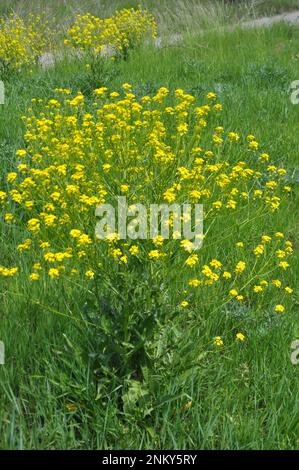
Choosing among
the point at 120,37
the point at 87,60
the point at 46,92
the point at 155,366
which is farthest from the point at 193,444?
the point at 120,37

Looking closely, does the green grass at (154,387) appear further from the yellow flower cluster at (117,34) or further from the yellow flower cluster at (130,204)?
the yellow flower cluster at (117,34)

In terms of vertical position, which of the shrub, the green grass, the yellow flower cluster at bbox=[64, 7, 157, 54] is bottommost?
the green grass

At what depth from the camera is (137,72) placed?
8.17m

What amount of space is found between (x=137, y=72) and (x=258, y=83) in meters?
1.67

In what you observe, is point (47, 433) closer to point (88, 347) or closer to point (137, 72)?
point (88, 347)

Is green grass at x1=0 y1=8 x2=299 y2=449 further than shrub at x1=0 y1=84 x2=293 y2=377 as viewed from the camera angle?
No

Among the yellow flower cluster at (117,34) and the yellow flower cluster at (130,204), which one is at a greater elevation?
the yellow flower cluster at (117,34)

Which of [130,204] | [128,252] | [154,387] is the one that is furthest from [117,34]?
[154,387]

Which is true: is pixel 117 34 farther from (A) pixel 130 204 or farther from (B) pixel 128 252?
(B) pixel 128 252

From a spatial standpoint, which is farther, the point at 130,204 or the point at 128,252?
the point at 130,204

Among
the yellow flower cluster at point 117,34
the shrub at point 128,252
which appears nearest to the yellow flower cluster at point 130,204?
the shrub at point 128,252

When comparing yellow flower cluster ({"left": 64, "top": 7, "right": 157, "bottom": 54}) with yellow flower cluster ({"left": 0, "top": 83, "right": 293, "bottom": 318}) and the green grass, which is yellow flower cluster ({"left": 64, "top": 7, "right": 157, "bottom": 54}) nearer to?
yellow flower cluster ({"left": 0, "top": 83, "right": 293, "bottom": 318})

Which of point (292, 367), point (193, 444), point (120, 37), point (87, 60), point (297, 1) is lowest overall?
point (193, 444)

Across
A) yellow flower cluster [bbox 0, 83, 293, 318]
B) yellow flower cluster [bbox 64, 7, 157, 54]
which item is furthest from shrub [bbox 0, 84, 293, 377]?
yellow flower cluster [bbox 64, 7, 157, 54]
